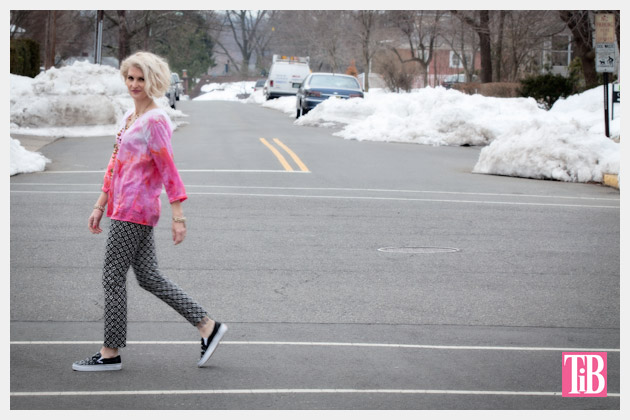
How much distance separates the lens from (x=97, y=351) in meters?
6.06

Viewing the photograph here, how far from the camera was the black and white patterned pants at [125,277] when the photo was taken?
548cm

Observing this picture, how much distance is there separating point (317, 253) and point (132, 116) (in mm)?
4423

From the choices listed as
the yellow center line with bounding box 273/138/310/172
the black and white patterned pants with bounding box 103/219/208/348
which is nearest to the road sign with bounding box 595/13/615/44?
the yellow center line with bounding box 273/138/310/172

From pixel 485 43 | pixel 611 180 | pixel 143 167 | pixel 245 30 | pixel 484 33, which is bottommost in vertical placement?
pixel 611 180

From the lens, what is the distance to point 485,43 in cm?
4394

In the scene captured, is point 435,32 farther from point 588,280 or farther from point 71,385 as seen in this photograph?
point 71,385

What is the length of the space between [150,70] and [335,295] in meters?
3.16

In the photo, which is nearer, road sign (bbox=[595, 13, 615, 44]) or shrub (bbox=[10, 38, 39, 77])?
road sign (bbox=[595, 13, 615, 44])

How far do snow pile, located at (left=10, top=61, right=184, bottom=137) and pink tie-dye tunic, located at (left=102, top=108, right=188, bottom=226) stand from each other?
64.9 ft

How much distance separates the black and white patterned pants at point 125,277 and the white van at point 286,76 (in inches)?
1657

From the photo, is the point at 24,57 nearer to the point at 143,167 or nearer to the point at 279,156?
the point at 279,156

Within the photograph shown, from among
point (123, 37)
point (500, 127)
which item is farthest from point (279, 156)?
point (123, 37)

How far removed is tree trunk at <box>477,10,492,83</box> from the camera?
136 ft

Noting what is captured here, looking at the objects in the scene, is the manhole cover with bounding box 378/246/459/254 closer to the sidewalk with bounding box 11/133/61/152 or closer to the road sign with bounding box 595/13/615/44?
the road sign with bounding box 595/13/615/44
